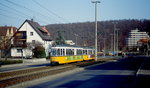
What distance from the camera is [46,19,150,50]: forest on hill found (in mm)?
109125

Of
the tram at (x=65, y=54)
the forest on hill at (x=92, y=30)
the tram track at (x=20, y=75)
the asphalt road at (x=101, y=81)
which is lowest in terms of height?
the asphalt road at (x=101, y=81)

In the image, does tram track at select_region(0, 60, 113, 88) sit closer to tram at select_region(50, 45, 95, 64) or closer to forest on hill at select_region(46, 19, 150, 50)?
tram at select_region(50, 45, 95, 64)

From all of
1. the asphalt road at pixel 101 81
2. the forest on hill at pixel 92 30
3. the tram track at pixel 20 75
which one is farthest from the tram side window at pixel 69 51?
the forest on hill at pixel 92 30

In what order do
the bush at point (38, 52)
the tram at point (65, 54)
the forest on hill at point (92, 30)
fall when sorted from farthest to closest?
1. the forest on hill at point (92, 30)
2. the bush at point (38, 52)
3. the tram at point (65, 54)

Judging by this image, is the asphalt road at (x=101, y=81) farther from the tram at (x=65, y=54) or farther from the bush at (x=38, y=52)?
the bush at (x=38, y=52)

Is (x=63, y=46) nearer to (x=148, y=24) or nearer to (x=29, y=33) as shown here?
(x=29, y=33)

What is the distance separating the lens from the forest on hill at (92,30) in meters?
109

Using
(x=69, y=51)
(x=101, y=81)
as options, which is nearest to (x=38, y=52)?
(x=69, y=51)

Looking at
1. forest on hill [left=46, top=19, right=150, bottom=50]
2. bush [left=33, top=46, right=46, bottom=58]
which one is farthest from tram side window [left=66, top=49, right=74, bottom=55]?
forest on hill [left=46, top=19, right=150, bottom=50]

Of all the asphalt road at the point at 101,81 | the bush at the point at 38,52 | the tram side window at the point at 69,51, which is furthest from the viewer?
the bush at the point at 38,52

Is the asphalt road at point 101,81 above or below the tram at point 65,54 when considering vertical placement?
below

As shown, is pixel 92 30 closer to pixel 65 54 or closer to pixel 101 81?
pixel 65 54

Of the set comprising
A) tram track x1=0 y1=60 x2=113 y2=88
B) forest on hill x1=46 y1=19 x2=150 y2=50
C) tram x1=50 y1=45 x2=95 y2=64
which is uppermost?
forest on hill x1=46 y1=19 x2=150 y2=50

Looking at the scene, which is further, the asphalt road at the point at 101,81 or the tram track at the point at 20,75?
the tram track at the point at 20,75
